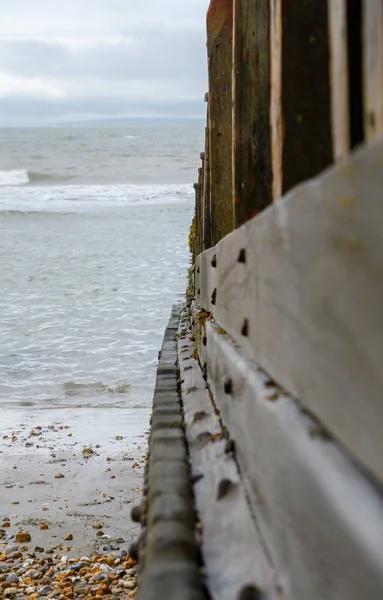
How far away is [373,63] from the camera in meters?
0.87

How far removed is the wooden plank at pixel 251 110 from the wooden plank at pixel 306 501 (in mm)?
568

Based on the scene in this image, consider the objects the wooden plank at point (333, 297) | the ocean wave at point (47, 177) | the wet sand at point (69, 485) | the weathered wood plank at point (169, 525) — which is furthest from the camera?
the ocean wave at point (47, 177)

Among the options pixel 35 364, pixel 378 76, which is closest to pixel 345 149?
pixel 378 76

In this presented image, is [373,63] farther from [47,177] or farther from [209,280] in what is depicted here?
[47,177]

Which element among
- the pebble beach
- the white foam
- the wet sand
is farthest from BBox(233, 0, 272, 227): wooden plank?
the white foam

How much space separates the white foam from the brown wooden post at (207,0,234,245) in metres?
48.1

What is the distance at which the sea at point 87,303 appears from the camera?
8922 mm

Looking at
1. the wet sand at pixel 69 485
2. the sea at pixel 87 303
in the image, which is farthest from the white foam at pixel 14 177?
the wet sand at pixel 69 485

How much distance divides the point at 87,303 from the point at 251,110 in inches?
493

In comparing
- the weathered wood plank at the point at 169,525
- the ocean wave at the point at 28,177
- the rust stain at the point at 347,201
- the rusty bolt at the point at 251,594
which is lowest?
the weathered wood plank at the point at 169,525

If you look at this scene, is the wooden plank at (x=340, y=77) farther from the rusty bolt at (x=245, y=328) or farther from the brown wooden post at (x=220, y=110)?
the brown wooden post at (x=220, y=110)

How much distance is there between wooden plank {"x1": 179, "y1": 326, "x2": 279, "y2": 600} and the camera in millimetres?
1268

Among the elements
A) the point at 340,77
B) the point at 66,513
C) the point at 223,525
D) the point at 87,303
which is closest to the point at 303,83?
the point at 340,77

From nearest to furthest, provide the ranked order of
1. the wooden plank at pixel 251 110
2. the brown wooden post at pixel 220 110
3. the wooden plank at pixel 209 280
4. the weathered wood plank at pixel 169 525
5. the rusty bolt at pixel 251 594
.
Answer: the rusty bolt at pixel 251 594 → the weathered wood plank at pixel 169 525 → the wooden plank at pixel 251 110 → the wooden plank at pixel 209 280 → the brown wooden post at pixel 220 110
